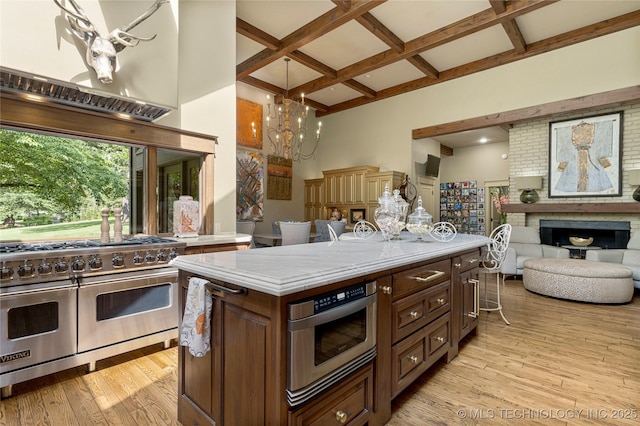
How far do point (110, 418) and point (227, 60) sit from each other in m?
3.54

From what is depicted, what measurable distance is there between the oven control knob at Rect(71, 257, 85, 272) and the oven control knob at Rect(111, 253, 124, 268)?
18 cm

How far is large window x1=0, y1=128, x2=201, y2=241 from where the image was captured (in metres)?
2.32

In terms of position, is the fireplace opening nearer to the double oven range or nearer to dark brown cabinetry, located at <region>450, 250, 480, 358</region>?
dark brown cabinetry, located at <region>450, 250, 480, 358</region>

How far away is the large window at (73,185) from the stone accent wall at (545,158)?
638 cm

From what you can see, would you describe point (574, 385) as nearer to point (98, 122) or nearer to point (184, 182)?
point (184, 182)

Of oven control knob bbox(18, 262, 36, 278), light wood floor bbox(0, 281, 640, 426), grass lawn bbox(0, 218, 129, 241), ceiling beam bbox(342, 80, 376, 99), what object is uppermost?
ceiling beam bbox(342, 80, 376, 99)

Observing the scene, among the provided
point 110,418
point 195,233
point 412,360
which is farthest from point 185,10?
point 412,360

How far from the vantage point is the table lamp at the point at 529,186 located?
5.96 meters

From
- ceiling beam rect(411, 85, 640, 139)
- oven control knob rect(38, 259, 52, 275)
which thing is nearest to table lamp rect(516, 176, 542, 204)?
ceiling beam rect(411, 85, 640, 139)

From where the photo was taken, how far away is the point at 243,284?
1193 mm

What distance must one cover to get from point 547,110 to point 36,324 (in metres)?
7.09

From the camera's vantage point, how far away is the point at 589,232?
5.76 m

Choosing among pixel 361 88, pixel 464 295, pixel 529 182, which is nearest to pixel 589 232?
pixel 529 182

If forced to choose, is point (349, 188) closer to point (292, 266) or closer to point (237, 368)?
point (292, 266)
